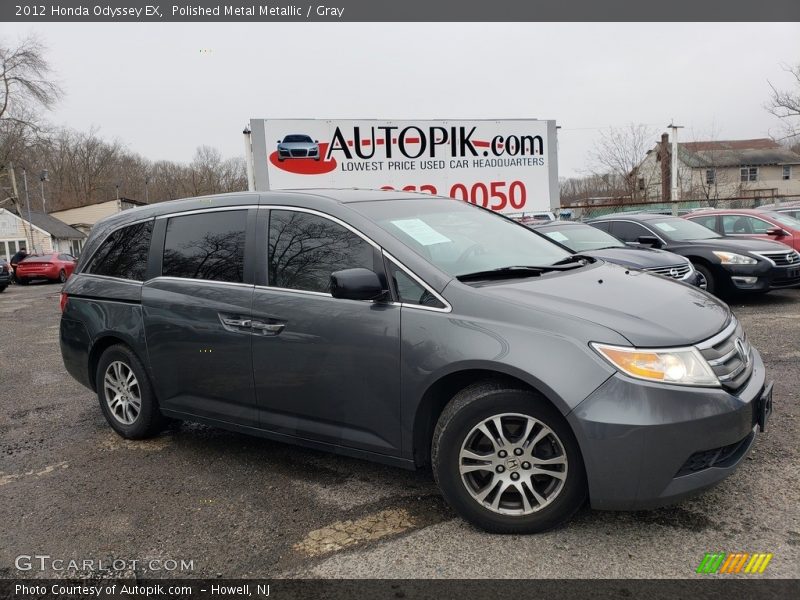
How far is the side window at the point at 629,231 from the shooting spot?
10.1 metres

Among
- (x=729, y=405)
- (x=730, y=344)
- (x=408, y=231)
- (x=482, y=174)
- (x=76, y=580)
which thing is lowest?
(x=76, y=580)

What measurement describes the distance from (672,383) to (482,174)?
10.5 metres

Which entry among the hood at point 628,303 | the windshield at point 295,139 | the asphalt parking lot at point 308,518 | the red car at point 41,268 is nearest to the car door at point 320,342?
the asphalt parking lot at point 308,518

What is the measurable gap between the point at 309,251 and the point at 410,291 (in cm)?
77

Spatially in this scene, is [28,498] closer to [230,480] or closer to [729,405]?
[230,480]

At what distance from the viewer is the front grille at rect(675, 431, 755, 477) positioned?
2.62 m

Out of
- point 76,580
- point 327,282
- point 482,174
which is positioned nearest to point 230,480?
point 76,580

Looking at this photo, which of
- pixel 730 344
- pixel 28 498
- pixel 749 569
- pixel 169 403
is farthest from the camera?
pixel 169 403

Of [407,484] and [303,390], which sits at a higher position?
[303,390]

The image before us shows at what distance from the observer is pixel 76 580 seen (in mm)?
2758

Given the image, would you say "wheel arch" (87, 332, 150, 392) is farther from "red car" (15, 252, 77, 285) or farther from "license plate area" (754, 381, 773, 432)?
"red car" (15, 252, 77, 285)

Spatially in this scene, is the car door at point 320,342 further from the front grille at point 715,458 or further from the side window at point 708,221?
the side window at point 708,221

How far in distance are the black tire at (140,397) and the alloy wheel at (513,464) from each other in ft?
8.20

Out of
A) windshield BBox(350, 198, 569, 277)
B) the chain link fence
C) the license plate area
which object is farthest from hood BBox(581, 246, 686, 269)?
the chain link fence
